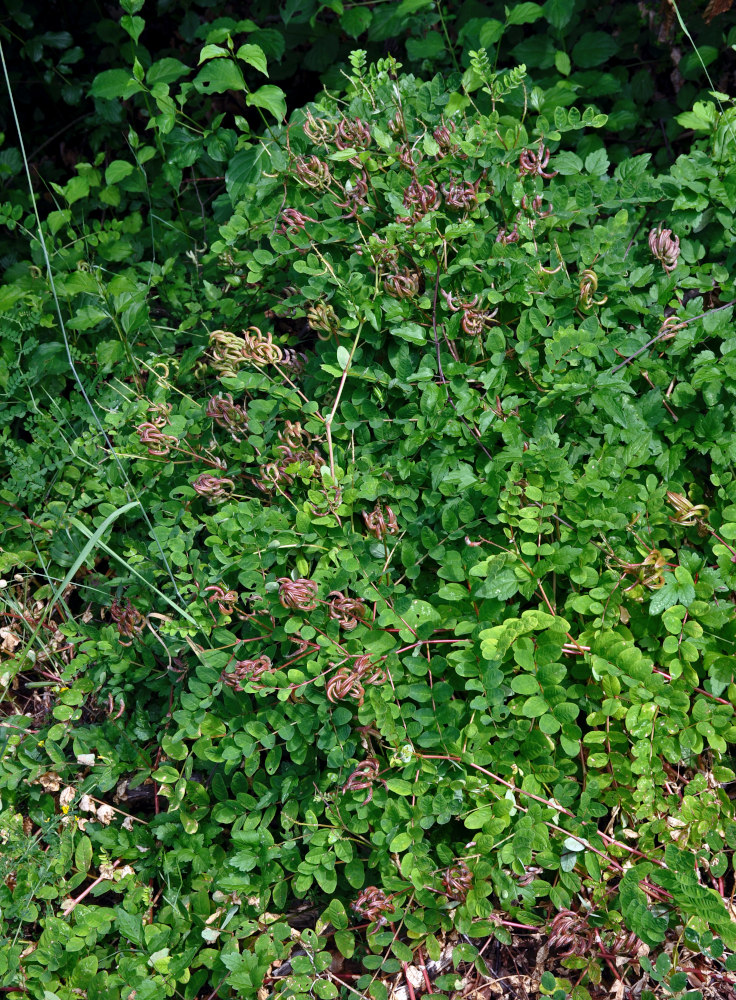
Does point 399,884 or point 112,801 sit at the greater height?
point 399,884

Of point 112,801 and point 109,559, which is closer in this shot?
point 112,801

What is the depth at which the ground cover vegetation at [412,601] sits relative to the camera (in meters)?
1.93

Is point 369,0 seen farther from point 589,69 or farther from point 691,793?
point 691,793

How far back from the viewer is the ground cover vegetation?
1927 mm

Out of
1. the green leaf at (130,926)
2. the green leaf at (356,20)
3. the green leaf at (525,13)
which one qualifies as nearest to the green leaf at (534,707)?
the green leaf at (130,926)

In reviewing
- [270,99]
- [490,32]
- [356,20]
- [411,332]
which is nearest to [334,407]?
[411,332]

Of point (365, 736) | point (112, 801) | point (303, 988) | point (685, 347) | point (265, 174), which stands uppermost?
point (265, 174)

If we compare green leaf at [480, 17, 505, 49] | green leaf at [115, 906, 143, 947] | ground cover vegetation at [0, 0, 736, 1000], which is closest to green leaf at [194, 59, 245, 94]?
ground cover vegetation at [0, 0, 736, 1000]

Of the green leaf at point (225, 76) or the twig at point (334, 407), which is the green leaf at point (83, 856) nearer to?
the twig at point (334, 407)

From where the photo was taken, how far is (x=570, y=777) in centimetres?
208

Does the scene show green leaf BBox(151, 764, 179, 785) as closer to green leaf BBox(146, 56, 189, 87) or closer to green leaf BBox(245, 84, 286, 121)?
green leaf BBox(245, 84, 286, 121)

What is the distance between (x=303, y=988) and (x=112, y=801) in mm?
905

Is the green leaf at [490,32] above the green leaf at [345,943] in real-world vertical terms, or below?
above

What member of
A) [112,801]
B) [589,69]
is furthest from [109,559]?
[589,69]
